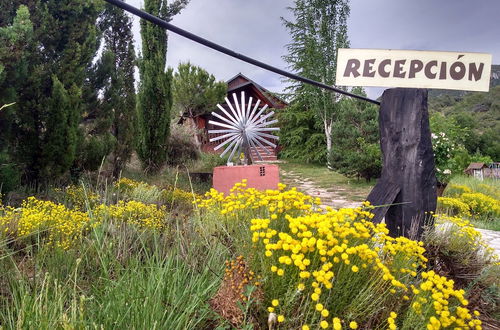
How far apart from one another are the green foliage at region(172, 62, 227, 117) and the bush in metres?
7.74

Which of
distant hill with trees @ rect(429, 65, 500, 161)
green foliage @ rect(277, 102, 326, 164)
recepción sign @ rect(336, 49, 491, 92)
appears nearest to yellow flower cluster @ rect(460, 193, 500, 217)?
recepción sign @ rect(336, 49, 491, 92)

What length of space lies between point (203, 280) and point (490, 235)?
5.32m

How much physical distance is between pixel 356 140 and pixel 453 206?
22.0 feet

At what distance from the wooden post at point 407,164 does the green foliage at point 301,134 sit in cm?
1879

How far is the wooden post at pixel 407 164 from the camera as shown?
2.31 m

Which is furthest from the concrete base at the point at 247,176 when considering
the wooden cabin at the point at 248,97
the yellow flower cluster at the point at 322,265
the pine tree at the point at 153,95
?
the wooden cabin at the point at 248,97

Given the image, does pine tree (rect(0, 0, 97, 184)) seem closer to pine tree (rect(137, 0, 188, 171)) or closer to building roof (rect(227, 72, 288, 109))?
pine tree (rect(137, 0, 188, 171))

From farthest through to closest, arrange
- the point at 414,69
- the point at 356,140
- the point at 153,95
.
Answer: the point at 356,140
the point at 153,95
the point at 414,69

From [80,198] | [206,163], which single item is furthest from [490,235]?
[206,163]

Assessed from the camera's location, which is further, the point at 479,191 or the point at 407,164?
the point at 479,191

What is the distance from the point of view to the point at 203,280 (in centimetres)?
180

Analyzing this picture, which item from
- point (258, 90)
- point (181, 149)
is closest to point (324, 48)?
point (258, 90)

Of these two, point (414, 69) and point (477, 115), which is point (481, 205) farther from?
point (477, 115)

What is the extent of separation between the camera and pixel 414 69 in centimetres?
216
